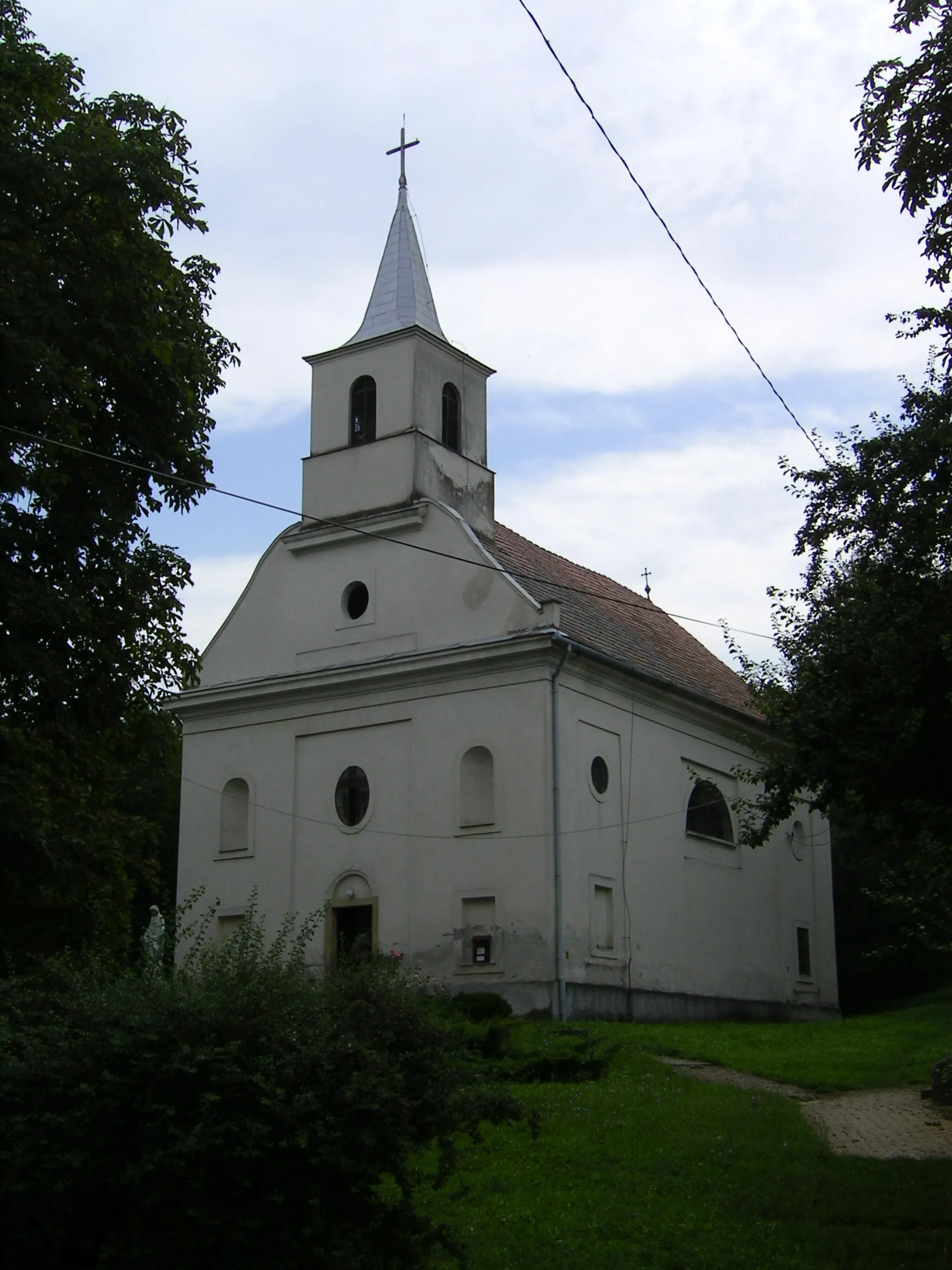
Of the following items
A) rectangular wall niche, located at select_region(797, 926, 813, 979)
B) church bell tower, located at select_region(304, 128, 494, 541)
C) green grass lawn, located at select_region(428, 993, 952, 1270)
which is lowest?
green grass lawn, located at select_region(428, 993, 952, 1270)

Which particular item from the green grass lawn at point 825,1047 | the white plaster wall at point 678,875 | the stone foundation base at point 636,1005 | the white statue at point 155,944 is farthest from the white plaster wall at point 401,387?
the white statue at point 155,944

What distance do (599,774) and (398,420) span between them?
804cm

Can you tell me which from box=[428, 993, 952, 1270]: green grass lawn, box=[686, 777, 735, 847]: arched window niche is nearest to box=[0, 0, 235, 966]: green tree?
box=[428, 993, 952, 1270]: green grass lawn

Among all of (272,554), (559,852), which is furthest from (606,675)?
(272,554)

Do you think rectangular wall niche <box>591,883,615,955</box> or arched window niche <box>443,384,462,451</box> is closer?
rectangular wall niche <box>591,883,615,955</box>

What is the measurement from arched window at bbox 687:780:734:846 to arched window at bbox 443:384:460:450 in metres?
8.63

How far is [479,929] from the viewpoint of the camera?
88.1 feet

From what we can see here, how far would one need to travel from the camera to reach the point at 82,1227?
371 inches

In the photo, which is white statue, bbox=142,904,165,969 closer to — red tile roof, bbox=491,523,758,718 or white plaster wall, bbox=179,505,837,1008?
white plaster wall, bbox=179,505,837,1008

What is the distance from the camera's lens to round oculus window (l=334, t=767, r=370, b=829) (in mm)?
28938

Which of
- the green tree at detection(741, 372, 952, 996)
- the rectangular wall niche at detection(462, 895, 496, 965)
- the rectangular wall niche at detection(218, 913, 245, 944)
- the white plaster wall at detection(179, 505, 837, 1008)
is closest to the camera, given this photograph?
the green tree at detection(741, 372, 952, 996)

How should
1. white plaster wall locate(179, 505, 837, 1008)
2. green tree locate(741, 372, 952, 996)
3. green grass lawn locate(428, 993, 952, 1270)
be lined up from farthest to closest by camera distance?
white plaster wall locate(179, 505, 837, 1008), green tree locate(741, 372, 952, 996), green grass lawn locate(428, 993, 952, 1270)

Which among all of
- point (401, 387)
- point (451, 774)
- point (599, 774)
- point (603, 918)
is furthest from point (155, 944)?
point (401, 387)

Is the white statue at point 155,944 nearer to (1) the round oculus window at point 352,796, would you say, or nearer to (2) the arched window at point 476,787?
(2) the arched window at point 476,787
